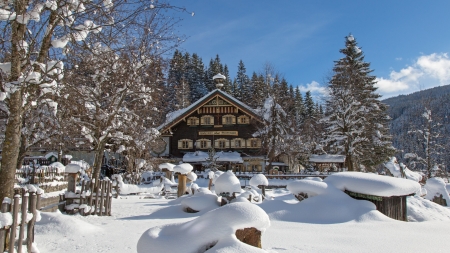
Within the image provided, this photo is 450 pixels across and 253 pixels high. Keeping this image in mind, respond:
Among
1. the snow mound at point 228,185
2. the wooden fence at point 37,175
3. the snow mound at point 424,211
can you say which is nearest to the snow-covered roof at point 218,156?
the snow mound at point 228,185

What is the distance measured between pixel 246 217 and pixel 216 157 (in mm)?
31736

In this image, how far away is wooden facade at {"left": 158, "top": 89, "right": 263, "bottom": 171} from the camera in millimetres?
39281

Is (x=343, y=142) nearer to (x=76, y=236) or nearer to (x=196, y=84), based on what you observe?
(x=76, y=236)

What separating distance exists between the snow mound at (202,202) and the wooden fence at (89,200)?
2.67 meters

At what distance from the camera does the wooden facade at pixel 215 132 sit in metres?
39.3

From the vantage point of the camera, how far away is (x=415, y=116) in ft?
135

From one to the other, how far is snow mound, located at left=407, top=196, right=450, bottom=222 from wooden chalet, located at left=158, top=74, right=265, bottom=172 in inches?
998

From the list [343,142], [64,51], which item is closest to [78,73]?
[64,51]

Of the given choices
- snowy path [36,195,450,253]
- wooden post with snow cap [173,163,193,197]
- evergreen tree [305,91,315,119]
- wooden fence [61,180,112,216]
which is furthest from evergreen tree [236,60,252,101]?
snowy path [36,195,450,253]

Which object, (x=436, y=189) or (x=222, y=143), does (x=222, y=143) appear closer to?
(x=222, y=143)

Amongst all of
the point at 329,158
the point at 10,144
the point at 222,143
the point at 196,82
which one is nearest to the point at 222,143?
the point at 222,143

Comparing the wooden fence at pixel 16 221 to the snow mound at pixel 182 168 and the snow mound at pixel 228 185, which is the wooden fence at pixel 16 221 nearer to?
the snow mound at pixel 228 185

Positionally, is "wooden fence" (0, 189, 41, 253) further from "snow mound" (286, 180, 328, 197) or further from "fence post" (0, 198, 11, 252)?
"snow mound" (286, 180, 328, 197)

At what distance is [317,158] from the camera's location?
36.8 meters
